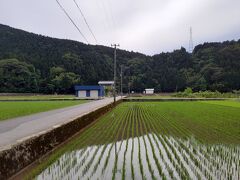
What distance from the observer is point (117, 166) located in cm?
680

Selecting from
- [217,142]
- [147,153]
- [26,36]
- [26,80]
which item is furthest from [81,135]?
[26,36]

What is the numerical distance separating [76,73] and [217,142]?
86962 millimetres

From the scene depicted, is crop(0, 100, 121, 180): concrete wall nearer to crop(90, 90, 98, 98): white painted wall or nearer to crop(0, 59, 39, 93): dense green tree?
crop(90, 90, 98, 98): white painted wall

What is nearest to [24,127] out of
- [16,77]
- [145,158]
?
[145,158]

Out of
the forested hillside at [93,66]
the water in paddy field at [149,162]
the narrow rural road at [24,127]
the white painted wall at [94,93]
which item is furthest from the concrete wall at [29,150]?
the forested hillside at [93,66]

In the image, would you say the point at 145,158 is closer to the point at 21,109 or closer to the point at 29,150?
the point at 29,150

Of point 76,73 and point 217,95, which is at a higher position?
point 76,73

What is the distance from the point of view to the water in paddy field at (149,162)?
6.03 meters

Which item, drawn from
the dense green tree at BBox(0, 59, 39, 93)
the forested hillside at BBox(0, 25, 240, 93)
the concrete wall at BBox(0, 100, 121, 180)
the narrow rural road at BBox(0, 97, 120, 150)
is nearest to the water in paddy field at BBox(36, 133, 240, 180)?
the concrete wall at BBox(0, 100, 121, 180)

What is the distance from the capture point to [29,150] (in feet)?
22.2

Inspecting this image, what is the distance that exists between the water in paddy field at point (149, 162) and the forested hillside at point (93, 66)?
73.5m

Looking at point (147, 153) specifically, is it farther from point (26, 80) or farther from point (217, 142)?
point (26, 80)

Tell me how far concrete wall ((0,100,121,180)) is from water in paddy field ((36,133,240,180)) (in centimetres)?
49

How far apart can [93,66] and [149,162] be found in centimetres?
9332
